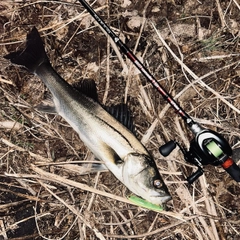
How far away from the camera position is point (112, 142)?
3.63m

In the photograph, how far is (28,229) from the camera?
420cm

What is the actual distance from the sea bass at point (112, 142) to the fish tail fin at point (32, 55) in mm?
234

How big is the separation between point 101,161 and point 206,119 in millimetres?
1065

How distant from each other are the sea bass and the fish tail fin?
0.23 metres

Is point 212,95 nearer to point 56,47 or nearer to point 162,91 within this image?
point 162,91

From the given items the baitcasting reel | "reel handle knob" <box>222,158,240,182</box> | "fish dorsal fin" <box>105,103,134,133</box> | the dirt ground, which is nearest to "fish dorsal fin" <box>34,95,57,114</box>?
the dirt ground

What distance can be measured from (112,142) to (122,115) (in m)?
0.26

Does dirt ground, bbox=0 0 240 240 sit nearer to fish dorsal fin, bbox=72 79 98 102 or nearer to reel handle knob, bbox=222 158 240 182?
fish dorsal fin, bbox=72 79 98 102

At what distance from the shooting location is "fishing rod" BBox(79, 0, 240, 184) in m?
3.55

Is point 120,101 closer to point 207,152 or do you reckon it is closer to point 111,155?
point 111,155

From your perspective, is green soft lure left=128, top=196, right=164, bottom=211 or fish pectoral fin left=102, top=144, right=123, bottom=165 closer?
fish pectoral fin left=102, top=144, right=123, bottom=165

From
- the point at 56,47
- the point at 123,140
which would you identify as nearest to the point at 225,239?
the point at 123,140

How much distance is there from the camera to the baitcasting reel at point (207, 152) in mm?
3537

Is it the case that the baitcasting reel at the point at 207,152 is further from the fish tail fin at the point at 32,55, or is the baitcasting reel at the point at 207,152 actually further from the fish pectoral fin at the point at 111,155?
the fish tail fin at the point at 32,55
